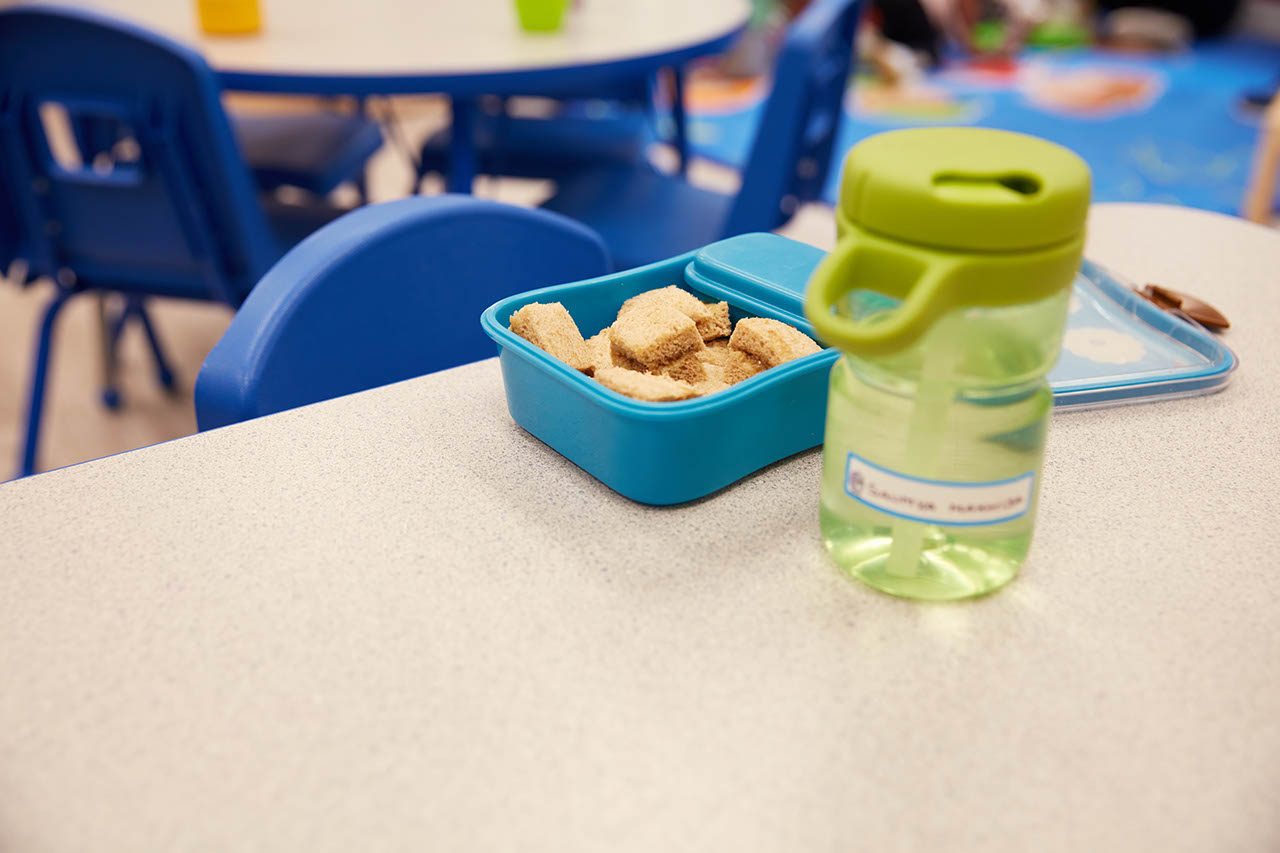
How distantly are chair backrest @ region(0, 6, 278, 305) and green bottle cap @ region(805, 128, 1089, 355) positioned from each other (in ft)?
3.39

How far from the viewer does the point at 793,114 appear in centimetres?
134

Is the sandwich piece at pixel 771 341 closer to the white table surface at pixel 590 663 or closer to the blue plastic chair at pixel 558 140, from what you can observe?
the white table surface at pixel 590 663

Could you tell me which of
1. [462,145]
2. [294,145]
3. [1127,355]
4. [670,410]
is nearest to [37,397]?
[294,145]

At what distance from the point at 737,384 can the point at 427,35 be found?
4.24 feet

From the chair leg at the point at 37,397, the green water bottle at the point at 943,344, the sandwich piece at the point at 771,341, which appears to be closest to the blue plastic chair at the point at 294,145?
the chair leg at the point at 37,397

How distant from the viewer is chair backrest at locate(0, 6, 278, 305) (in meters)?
1.18

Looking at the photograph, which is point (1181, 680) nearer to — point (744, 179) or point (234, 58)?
point (744, 179)

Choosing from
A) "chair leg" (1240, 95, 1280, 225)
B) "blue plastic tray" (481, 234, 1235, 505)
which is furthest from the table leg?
"chair leg" (1240, 95, 1280, 225)

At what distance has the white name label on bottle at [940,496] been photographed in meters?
A: 0.44

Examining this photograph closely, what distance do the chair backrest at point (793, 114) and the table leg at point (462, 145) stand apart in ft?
1.45

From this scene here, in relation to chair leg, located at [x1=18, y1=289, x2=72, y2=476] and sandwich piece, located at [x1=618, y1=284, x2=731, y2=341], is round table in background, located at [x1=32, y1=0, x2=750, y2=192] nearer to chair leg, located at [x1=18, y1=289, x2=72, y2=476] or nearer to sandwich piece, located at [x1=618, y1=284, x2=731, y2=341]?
chair leg, located at [x1=18, y1=289, x2=72, y2=476]

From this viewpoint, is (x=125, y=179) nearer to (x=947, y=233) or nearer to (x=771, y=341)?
(x=771, y=341)

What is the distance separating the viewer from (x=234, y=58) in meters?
1.42

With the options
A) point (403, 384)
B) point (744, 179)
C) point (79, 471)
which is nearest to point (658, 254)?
point (744, 179)
